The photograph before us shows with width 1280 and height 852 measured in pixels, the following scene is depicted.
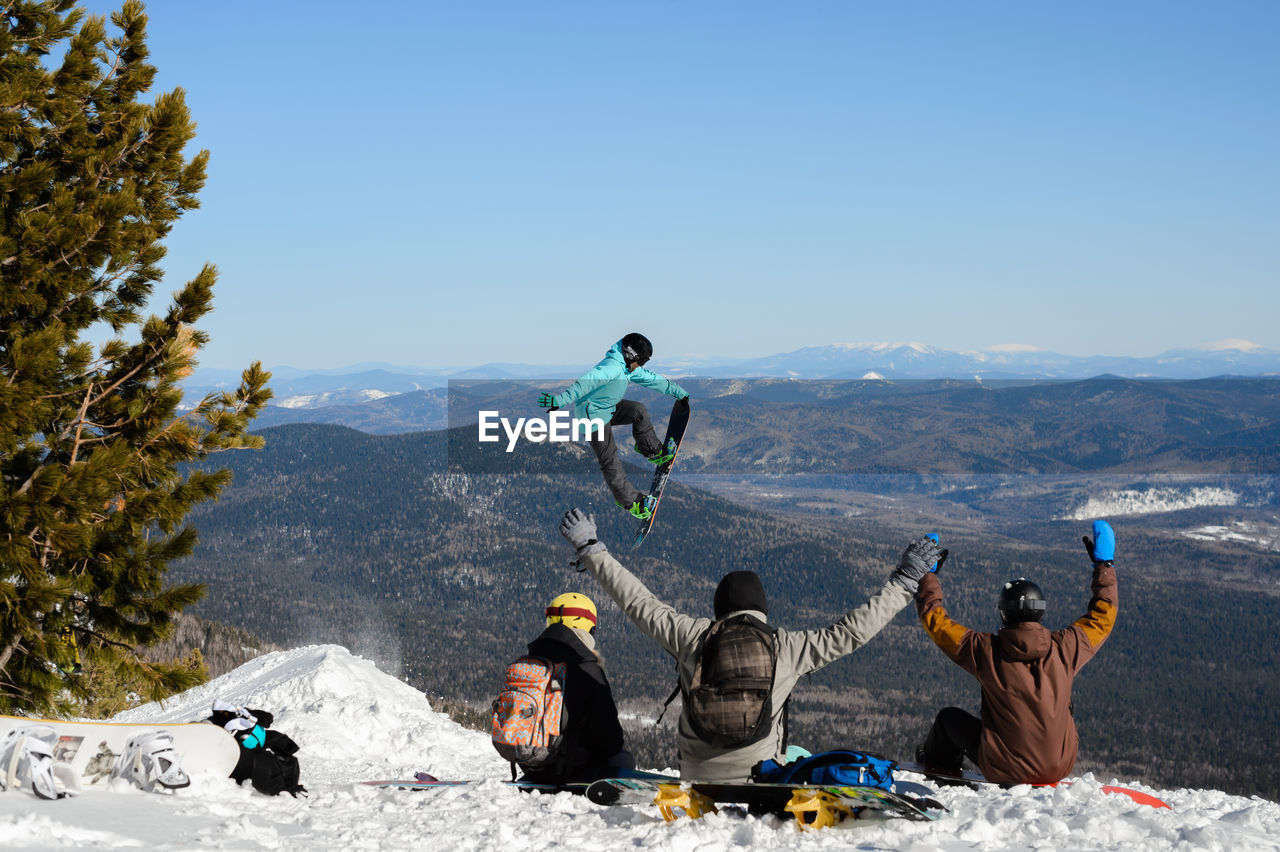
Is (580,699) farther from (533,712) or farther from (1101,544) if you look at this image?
(1101,544)

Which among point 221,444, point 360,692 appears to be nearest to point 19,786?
point 221,444

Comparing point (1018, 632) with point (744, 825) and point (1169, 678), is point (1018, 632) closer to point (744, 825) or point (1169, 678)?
point (744, 825)

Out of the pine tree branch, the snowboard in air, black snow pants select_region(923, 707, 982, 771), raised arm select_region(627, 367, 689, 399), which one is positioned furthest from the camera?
the snowboard in air

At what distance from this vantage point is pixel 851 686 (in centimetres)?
16850

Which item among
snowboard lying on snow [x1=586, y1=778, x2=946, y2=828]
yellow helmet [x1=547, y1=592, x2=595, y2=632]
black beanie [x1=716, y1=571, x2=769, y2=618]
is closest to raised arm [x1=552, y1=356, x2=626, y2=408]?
yellow helmet [x1=547, y1=592, x2=595, y2=632]

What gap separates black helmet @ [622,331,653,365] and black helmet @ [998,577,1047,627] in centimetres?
426

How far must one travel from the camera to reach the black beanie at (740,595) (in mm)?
7590

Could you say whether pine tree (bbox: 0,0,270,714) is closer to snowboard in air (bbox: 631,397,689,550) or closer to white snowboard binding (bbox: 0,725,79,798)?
white snowboard binding (bbox: 0,725,79,798)

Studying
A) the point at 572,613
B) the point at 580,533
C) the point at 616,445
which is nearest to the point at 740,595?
the point at 580,533

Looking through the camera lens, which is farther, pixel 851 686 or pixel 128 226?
pixel 851 686

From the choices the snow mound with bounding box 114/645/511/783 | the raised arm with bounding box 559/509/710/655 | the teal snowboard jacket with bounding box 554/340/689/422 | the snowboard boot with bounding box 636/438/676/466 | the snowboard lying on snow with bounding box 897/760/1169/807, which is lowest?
the snow mound with bounding box 114/645/511/783

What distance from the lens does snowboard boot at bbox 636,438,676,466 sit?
41.5 feet

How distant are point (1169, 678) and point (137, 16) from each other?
18894cm

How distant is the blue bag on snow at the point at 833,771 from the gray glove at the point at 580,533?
86.9 inches
